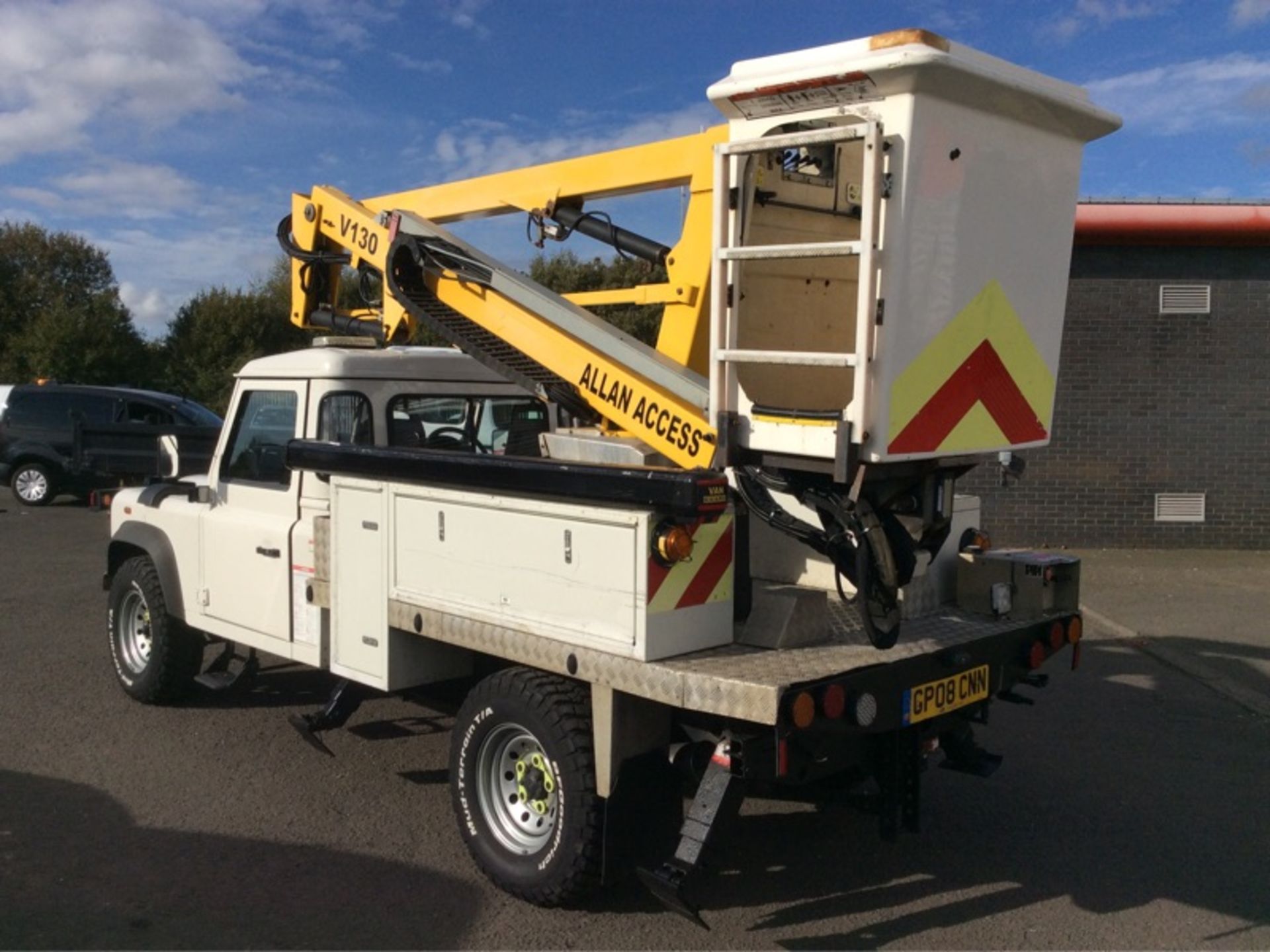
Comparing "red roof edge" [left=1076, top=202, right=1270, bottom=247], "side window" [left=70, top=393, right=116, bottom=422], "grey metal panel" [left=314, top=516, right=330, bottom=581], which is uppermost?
"red roof edge" [left=1076, top=202, right=1270, bottom=247]

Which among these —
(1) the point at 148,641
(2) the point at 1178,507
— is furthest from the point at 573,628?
(2) the point at 1178,507

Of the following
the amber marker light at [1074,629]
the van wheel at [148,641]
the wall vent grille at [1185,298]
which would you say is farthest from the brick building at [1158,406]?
the van wheel at [148,641]

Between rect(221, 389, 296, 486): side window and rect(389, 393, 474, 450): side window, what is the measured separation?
51cm

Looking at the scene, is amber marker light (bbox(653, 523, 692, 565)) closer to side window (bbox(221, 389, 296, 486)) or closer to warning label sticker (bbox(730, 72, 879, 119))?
warning label sticker (bbox(730, 72, 879, 119))

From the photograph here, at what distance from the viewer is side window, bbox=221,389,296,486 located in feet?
18.9

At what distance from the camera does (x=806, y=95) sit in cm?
373

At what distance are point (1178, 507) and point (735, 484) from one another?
10817 mm

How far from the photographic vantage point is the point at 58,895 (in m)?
4.34

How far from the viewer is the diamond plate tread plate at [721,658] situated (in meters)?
3.51

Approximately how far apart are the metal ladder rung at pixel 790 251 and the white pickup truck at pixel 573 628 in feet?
2.48

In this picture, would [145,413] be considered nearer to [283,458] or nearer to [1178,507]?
[283,458]

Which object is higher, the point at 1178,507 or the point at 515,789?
the point at 1178,507

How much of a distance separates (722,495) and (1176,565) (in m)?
10.1

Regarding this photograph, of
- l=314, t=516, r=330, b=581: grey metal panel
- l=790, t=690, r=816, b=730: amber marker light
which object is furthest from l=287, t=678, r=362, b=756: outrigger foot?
l=790, t=690, r=816, b=730: amber marker light
